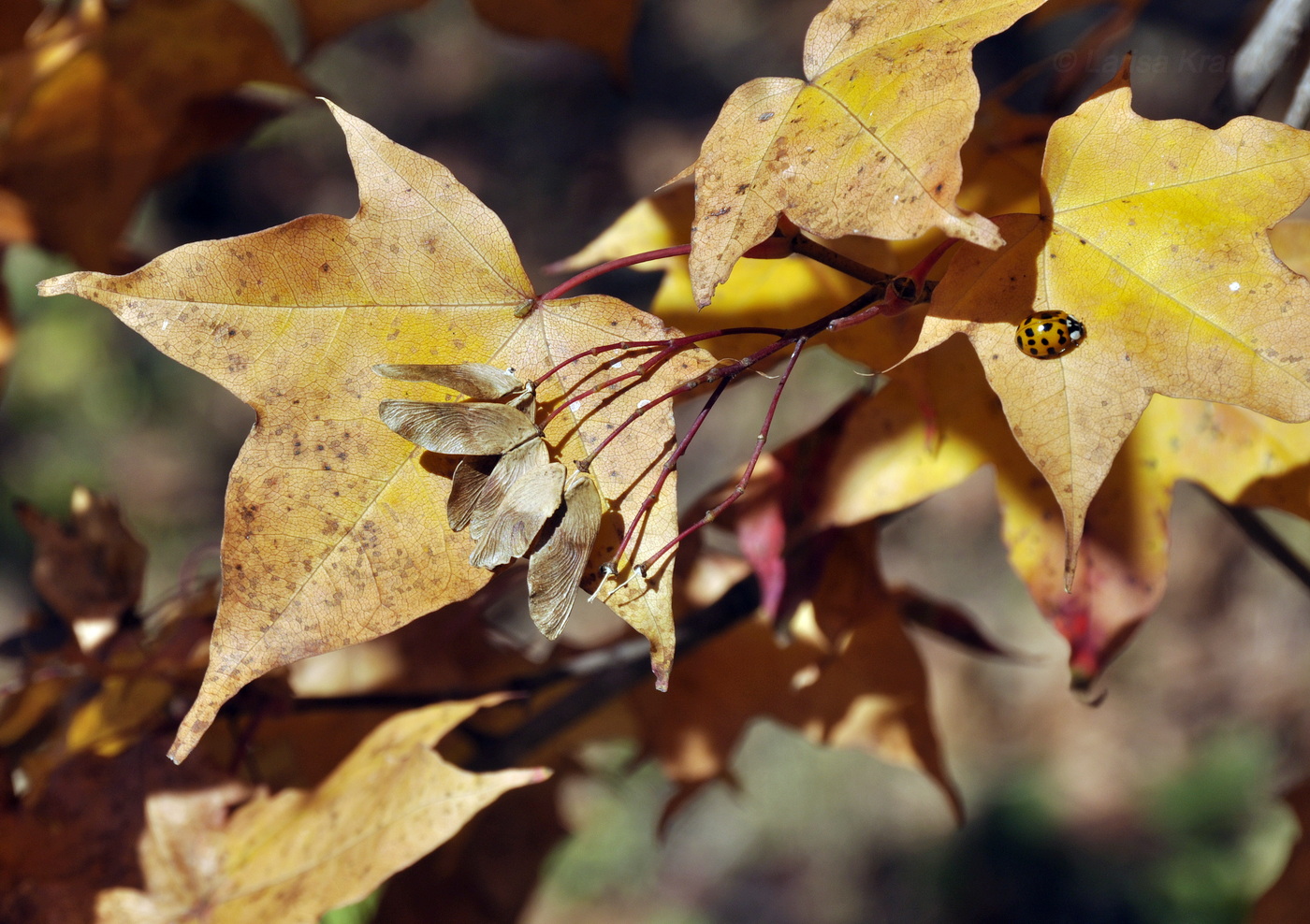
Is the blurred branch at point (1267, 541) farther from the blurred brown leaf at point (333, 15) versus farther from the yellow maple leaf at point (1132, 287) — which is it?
the blurred brown leaf at point (333, 15)

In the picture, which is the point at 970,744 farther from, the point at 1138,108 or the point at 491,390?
the point at 491,390

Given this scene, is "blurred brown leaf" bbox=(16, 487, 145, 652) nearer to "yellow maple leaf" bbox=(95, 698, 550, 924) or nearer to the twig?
"yellow maple leaf" bbox=(95, 698, 550, 924)

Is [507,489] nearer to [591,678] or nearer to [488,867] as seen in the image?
[591,678]

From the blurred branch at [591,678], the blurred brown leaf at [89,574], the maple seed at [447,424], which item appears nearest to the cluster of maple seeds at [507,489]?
the maple seed at [447,424]

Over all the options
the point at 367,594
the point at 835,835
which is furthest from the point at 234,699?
the point at 835,835

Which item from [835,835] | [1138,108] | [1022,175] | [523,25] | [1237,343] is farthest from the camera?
[835,835]

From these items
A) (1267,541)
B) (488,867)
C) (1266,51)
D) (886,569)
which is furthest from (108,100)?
(886,569)
